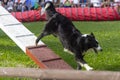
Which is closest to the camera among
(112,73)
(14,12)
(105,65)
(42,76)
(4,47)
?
(112,73)

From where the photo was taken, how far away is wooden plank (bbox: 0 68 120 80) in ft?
12.2

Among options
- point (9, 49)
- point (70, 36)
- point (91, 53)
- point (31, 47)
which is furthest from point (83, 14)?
point (70, 36)

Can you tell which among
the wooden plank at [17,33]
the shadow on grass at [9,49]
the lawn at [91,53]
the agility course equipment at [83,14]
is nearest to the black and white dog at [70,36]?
the lawn at [91,53]

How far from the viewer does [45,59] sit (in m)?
7.11

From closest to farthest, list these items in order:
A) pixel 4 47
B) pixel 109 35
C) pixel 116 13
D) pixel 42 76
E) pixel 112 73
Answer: pixel 112 73 < pixel 42 76 < pixel 4 47 < pixel 109 35 < pixel 116 13

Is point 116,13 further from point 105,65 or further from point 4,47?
point 105,65

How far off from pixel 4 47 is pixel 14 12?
677cm

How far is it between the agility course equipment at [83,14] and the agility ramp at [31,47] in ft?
21.9

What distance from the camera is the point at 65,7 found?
54.8 ft

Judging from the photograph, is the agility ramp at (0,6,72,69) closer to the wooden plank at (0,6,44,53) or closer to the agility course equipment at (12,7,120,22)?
the wooden plank at (0,6,44,53)

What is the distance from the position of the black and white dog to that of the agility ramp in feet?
1.39

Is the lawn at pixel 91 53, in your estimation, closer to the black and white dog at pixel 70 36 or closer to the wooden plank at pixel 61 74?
the black and white dog at pixel 70 36

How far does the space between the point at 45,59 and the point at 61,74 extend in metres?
3.27

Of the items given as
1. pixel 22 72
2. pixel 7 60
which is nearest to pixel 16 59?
pixel 7 60
